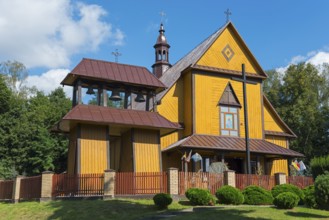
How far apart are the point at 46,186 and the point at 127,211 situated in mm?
5101

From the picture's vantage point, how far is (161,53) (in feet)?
150

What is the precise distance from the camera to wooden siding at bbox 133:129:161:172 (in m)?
23.0

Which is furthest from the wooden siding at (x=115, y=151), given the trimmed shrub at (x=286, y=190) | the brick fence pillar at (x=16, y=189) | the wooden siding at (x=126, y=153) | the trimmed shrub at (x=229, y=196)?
the trimmed shrub at (x=286, y=190)

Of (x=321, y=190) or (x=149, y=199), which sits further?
(x=149, y=199)

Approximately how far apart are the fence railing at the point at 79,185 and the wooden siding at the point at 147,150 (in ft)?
9.29

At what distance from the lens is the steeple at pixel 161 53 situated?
44.2m

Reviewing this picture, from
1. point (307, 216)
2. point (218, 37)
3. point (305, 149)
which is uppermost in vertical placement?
point (218, 37)

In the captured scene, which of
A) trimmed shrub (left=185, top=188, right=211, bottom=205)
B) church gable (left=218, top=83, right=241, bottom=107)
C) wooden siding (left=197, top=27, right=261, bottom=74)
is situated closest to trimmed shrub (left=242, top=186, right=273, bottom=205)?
trimmed shrub (left=185, top=188, right=211, bottom=205)

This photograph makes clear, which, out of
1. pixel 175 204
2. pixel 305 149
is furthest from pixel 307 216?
pixel 305 149

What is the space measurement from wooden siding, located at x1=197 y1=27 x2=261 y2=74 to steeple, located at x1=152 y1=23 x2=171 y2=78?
13648 mm

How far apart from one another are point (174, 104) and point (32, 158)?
19673mm

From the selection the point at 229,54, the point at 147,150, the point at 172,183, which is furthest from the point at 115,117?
the point at 229,54

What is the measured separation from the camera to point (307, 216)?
1540 cm

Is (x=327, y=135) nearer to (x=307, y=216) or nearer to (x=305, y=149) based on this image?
(x=305, y=149)
